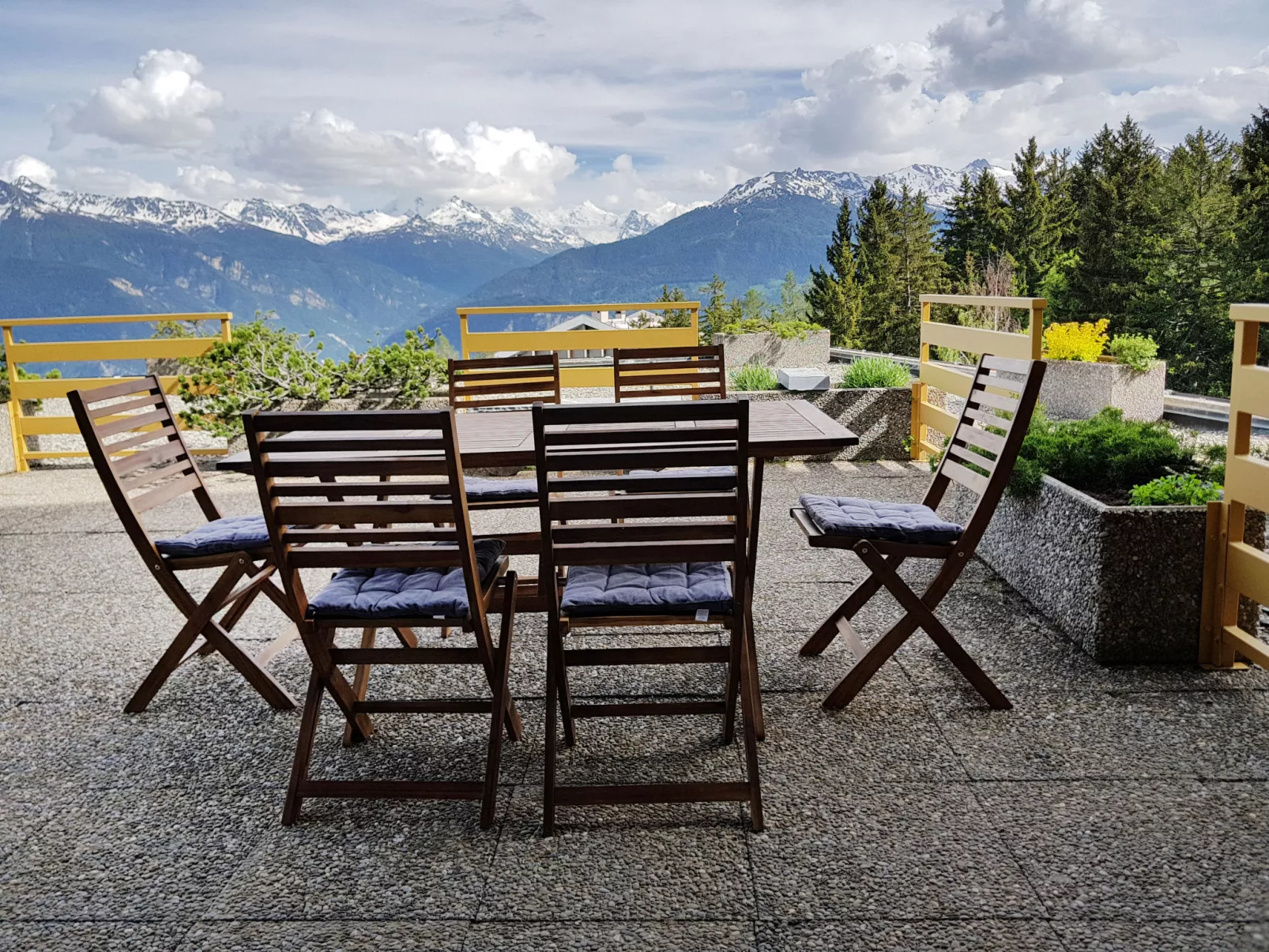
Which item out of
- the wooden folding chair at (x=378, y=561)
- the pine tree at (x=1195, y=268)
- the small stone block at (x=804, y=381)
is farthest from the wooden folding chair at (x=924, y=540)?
the pine tree at (x=1195, y=268)

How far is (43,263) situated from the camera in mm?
198125

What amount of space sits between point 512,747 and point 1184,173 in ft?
138

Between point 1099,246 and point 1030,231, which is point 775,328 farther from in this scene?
point 1030,231

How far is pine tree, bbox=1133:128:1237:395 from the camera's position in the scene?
33406mm

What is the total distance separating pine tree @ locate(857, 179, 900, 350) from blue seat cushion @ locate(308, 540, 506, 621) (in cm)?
4723

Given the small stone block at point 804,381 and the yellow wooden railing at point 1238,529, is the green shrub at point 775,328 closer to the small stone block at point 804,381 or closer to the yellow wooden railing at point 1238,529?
the small stone block at point 804,381

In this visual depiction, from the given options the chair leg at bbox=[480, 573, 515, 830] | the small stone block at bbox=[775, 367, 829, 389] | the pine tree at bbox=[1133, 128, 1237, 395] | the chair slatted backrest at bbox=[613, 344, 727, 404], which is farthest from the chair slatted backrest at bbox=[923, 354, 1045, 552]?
the pine tree at bbox=[1133, 128, 1237, 395]

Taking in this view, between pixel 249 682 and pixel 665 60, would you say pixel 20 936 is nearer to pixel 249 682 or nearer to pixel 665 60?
pixel 249 682

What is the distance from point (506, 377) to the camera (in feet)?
15.3

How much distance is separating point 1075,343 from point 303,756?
381 inches

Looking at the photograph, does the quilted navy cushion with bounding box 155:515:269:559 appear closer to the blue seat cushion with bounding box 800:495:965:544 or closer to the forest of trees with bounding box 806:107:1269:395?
the blue seat cushion with bounding box 800:495:965:544

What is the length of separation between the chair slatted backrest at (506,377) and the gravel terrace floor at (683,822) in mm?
1663

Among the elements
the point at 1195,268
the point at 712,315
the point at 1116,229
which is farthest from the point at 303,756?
the point at 1116,229

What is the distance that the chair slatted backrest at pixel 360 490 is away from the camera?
6.61 ft
